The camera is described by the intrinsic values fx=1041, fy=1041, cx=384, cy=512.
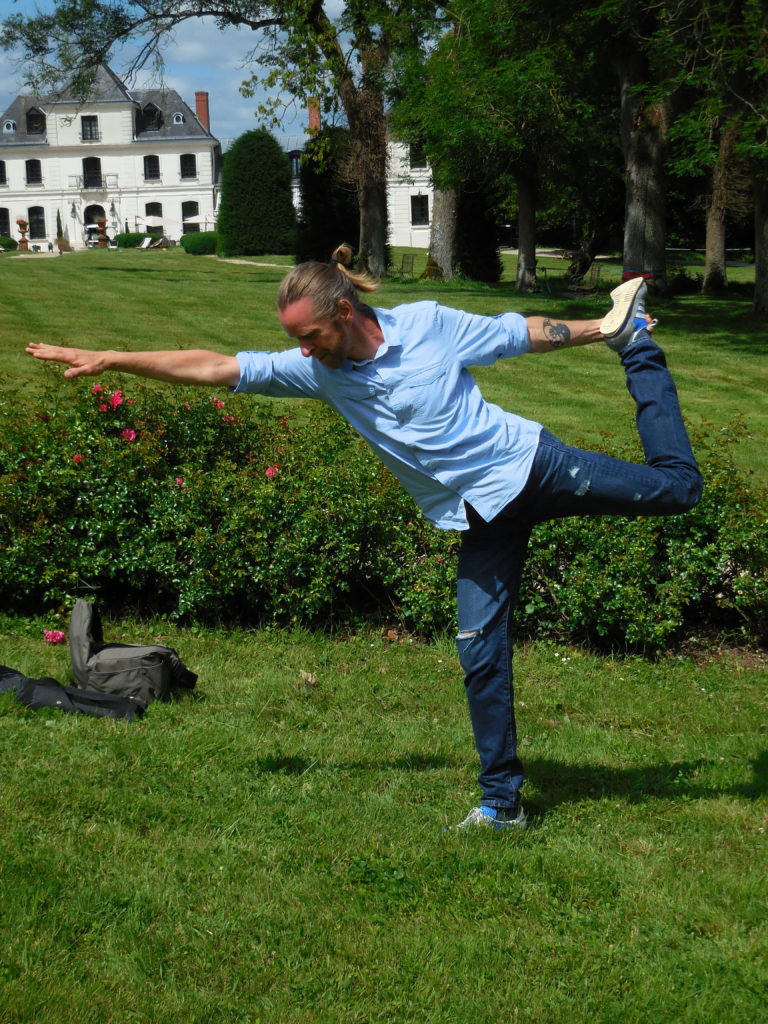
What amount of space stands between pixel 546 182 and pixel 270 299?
14880 mm

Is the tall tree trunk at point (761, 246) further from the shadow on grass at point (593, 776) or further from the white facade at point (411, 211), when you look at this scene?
the white facade at point (411, 211)

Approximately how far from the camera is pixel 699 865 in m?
3.87

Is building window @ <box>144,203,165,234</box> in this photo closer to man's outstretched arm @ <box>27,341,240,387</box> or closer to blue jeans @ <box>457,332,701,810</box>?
man's outstretched arm @ <box>27,341,240,387</box>

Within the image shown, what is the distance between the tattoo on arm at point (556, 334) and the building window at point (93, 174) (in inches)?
2962

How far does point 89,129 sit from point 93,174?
10.4 ft

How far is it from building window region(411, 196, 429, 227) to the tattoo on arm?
6065 centimetres

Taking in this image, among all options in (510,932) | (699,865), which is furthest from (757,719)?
(510,932)

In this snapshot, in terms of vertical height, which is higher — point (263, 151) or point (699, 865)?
point (263, 151)

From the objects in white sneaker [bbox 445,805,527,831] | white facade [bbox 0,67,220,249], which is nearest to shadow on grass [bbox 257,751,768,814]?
white sneaker [bbox 445,805,527,831]

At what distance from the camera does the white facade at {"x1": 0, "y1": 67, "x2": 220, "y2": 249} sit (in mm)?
72312

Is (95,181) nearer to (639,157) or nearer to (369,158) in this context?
(369,158)

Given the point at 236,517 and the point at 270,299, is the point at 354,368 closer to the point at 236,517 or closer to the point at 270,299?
the point at 236,517

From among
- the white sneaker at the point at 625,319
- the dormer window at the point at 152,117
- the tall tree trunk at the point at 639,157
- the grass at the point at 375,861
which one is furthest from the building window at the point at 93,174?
the white sneaker at the point at 625,319

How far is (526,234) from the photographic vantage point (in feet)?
96.6
